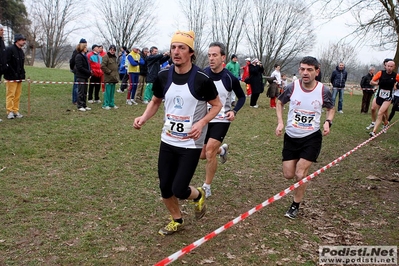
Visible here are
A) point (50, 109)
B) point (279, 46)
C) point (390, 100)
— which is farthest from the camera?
point (279, 46)

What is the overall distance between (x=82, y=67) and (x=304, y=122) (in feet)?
28.9

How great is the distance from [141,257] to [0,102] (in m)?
10.7

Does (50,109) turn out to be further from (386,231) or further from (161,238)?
(386,231)

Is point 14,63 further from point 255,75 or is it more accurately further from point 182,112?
point 255,75

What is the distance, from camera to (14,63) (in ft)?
31.6

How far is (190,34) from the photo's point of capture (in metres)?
3.94

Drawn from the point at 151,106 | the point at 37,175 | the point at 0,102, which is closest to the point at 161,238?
the point at 151,106

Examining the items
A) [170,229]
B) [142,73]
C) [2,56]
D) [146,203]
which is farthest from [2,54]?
[170,229]

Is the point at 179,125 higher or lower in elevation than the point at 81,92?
higher

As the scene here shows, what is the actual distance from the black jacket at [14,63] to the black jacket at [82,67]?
2031 mm

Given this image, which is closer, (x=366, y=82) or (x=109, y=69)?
(x=109, y=69)

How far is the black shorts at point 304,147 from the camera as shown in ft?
15.7

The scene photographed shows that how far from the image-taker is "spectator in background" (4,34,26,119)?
9.46 meters

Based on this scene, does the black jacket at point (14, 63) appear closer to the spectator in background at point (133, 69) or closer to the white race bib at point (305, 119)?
the spectator in background at point (133, 69)
